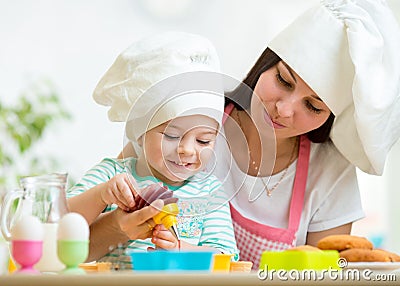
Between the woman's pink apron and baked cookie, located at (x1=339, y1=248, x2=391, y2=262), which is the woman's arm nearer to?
the woman's pink apron

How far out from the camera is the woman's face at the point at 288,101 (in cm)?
139

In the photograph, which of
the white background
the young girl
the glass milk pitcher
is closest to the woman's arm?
the young girl

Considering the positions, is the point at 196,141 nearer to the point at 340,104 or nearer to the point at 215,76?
the point at 215,76

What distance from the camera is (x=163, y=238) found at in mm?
998

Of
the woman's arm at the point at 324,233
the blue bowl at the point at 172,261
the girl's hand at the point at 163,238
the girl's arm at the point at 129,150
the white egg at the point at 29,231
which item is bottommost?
the woman's arm at the point at 324,233

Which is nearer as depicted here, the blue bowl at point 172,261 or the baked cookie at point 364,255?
the blue bowl at point 172,261

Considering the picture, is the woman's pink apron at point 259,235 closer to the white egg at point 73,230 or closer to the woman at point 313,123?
the woman at point 313,123

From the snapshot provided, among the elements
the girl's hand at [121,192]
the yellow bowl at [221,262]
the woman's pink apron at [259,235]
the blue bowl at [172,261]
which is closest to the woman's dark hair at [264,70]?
the woman's pink apron at [259,235]

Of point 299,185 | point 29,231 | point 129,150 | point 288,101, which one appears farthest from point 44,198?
point 299,185

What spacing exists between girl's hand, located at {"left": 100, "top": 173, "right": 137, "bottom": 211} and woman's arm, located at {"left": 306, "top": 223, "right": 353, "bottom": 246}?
0.61 meters

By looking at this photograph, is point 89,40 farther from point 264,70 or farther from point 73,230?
point 73,230

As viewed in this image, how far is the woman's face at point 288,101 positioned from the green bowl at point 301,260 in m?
0.59

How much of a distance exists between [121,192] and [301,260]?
365 mm

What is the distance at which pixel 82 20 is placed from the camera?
3.59 m
